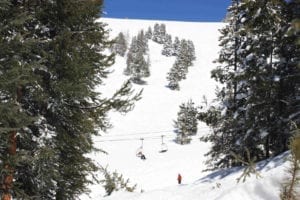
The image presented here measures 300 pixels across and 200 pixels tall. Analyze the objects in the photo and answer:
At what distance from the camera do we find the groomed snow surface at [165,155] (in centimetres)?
559

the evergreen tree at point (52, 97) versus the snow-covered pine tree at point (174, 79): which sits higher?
the snow-covered pine tree at point (174, 79)

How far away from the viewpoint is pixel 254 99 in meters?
13.4

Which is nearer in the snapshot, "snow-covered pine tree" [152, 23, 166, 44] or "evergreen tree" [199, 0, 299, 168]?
"evergreen tree" [199, 0, 299, 168]

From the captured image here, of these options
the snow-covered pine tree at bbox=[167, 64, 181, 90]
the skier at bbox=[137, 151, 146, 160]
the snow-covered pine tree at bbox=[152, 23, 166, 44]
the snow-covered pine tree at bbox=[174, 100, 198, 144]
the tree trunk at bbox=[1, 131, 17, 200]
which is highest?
the snow-covered pine tree at bbox=[152, 23, 166, 44]

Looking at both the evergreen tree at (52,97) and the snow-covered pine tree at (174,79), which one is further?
the snow-covered pine tree at (174,79)

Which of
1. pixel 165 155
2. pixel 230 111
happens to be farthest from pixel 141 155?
pixel 230 111

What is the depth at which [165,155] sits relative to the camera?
49469mm

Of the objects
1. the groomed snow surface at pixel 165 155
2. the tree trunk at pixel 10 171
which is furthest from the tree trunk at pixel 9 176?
the groomed snow surface at pixel 165 155

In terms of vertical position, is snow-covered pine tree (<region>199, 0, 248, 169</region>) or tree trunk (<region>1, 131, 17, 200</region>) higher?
snow-covered pine tree (<region>199, 0, 248, 169</region>)

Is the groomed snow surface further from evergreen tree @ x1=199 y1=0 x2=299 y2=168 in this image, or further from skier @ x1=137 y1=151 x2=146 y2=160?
evergreen tree @ x1=199 y1=0 x2=299 y2=168

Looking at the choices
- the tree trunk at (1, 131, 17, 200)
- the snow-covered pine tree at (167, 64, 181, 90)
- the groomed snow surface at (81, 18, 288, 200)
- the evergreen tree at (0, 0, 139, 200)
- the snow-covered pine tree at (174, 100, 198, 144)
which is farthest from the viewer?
the snow-covered pine tree at (167, 64, 181, 90)

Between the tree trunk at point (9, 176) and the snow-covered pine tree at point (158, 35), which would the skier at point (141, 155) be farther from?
the snow-covered pine tree at point (158, 35)

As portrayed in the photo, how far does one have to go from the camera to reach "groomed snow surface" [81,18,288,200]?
5.59 meters

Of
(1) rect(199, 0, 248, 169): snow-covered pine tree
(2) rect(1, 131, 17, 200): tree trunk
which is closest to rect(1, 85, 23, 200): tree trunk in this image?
(2) rect(1, 131, 17, 200): tree trunk
